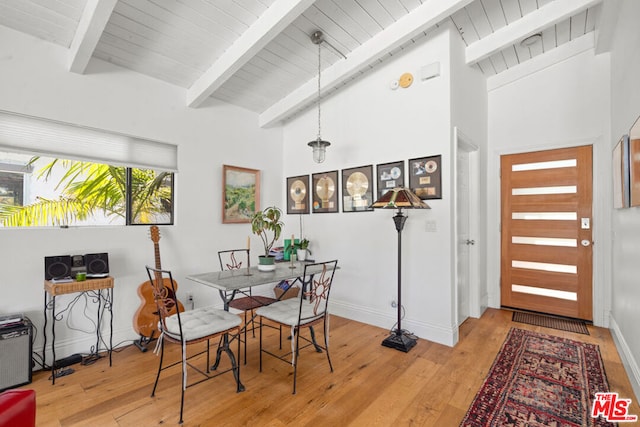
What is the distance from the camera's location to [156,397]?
2180 mm

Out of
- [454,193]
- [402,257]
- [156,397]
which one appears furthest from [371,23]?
[156,397]

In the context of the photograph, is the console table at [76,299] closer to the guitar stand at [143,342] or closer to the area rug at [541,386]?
the guitar stand at [143,342]

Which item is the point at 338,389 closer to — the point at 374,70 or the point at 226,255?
the point at 226,255

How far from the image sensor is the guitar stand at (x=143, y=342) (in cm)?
293

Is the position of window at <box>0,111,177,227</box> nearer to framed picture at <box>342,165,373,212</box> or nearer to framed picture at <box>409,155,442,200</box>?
→ framed picture at <box>342,165,373,212</box>

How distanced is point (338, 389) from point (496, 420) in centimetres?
103

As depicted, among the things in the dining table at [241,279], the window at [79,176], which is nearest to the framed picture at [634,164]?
the dining table at [241,279]

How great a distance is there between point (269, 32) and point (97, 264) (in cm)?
253

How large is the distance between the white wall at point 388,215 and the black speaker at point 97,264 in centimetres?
237

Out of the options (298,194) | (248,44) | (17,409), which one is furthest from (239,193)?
(17,409)

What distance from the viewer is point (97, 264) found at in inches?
109

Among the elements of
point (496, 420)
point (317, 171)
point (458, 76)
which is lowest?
point (496, 420)

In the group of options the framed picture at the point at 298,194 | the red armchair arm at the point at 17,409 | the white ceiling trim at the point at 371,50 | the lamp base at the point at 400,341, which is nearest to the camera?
the red armchair arm at the point at 17,409

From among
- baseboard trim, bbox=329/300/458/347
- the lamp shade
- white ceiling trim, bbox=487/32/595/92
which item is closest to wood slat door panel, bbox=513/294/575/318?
baseboard trim, bbox=329/300/458/347
